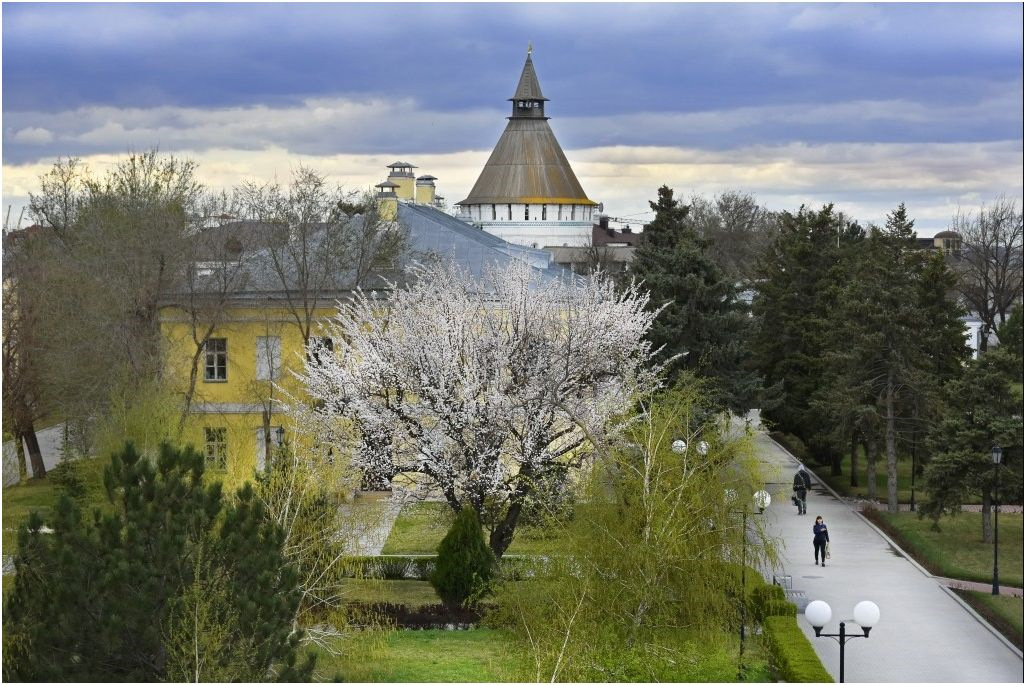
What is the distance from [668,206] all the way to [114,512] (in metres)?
23.6

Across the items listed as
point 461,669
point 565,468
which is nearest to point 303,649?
point 461,669

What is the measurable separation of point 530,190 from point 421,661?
84.1 metres

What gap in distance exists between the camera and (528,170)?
344 feet

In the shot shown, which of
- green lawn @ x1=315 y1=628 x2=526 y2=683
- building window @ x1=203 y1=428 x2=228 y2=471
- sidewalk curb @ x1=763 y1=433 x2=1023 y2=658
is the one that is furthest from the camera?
building window @ x1=203 y1=428 x2=228 y2=471

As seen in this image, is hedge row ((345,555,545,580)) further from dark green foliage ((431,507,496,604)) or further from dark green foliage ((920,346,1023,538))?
dark green foliage ((920,346,1023,538))

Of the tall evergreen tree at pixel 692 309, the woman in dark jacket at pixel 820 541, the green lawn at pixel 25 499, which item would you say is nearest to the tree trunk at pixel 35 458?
the green lawn at pixel 25 499

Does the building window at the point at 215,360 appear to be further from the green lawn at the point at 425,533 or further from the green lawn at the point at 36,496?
the green lawn at the point at 425,533

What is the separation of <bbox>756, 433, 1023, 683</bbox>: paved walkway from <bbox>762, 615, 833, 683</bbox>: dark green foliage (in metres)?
0.45

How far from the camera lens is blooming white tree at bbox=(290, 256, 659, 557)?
1090 inches

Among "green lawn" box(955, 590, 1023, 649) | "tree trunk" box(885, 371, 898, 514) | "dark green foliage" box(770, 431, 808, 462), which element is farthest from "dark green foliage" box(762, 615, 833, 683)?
"dark green foliage" box(770, 431, 808, 462)

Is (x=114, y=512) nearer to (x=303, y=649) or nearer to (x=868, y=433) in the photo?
(x=303, y=649)

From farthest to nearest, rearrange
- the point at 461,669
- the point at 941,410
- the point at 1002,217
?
the point at 1002,217, the point at 941,410, the point at 461,669

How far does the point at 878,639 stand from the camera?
22.9m

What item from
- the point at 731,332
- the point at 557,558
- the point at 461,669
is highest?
the point at 731,332
